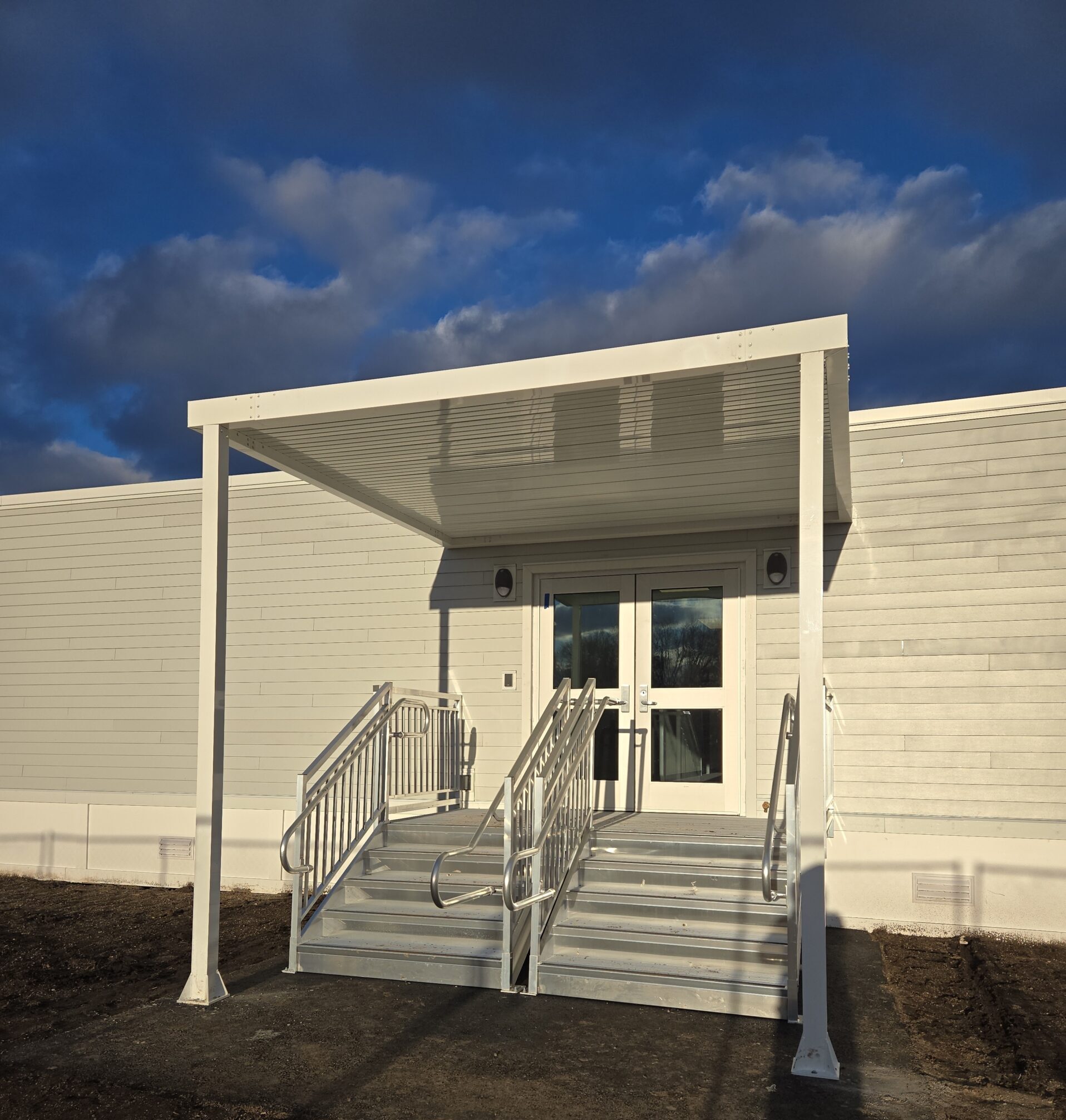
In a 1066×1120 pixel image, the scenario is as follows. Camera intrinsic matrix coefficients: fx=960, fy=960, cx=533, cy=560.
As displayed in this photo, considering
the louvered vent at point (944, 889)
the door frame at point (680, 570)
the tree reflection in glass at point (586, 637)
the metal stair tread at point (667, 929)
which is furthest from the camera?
the tree reflection in glass at point (586, 637)

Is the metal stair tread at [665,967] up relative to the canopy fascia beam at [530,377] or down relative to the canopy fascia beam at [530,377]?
down

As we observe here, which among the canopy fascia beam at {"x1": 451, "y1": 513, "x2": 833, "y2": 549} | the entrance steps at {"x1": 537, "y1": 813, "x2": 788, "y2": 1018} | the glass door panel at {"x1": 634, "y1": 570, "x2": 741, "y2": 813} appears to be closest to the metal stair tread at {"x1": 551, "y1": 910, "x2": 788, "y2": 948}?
the entrance steps at {"x1": 537, "y1": 813, "x2": 788, "y2": 1018}

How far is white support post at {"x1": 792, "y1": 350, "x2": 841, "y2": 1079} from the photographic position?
3924 mm

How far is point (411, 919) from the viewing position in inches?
224

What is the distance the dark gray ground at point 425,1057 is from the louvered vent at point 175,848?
337 cm

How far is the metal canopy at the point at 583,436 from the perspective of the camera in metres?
4.58

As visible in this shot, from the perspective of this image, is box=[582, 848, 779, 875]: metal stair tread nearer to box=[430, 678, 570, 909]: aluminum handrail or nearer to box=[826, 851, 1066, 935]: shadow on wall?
box=[430, 678, 570, 909]: aluminum handrail

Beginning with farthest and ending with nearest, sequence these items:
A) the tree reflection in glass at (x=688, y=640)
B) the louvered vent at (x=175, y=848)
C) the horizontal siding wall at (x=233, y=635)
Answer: the louvered vent at (x=175, y=848), the horizontal siding wall at (x=233, y=635), the tree reflection in glass at (x=688, y=640)

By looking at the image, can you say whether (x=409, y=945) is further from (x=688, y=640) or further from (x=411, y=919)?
(x=688, y=640)

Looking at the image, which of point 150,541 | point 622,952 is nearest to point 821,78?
point 150,541

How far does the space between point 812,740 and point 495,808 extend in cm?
174

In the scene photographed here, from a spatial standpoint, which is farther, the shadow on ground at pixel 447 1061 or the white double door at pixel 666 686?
the white double door at pixel 666 686

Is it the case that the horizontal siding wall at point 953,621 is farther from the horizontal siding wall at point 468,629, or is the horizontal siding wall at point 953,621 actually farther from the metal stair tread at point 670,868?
the metal stair tread at point 670,868

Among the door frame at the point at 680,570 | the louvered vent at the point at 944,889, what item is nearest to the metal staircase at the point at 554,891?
the door frame at the point at 680,570
